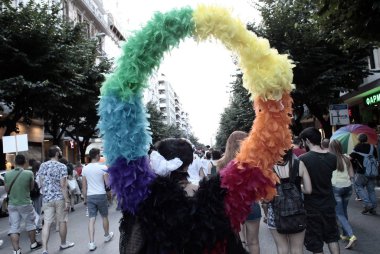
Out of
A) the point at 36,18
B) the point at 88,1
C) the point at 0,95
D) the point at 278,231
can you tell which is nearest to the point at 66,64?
the point at 36,18

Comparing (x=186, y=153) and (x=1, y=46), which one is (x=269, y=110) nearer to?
(x=186, y=153)

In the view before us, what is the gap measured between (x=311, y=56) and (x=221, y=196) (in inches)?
696

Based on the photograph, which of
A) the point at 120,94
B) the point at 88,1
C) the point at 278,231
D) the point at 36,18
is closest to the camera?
the point at 120,94

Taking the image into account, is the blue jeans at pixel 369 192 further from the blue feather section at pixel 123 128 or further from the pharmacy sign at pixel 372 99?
the pharmacy sign at pixel 372 99

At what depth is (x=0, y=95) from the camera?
16.7 metres

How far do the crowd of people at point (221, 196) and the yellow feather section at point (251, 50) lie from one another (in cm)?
70

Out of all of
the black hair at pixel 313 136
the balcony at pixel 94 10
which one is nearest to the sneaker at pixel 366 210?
the black hair at pixel 313 136

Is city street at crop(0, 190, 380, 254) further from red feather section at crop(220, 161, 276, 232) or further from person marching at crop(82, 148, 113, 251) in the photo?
red feather section at crop(220, 161, 276, 232)

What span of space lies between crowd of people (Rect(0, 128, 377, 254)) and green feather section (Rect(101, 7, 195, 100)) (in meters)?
0.52

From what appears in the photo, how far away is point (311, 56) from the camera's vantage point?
63.6 ft

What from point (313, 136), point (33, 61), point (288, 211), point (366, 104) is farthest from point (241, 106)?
point (288, 211)

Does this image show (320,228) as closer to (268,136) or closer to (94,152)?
(268,136)

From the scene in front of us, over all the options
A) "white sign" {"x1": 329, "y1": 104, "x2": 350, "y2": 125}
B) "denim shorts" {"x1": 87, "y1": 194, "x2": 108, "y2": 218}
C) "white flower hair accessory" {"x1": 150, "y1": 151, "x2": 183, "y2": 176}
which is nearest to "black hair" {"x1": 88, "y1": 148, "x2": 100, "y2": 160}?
"denim shorts" {"x1": 87, "y1": 194, "x2": 108, "y2": 218}

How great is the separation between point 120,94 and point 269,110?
1.03 metres
